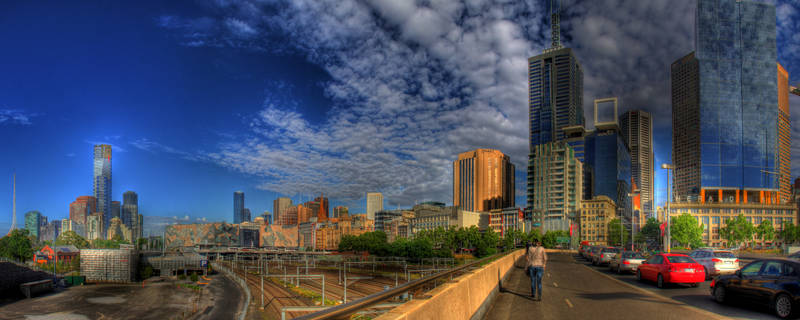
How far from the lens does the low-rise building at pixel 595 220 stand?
7269 inches

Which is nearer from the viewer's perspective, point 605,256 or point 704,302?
point 704,302

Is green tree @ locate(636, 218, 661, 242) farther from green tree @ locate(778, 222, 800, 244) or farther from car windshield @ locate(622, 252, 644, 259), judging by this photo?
car windshield @ locate(622, 252, 644, 259)

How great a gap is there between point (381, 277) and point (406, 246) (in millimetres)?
26888

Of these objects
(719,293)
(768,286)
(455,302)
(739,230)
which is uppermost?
(455,302)

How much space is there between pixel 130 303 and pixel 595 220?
553 feet

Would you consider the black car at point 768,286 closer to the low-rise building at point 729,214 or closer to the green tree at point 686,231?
the green tree at point 686,231

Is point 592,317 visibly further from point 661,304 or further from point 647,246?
point 647,246

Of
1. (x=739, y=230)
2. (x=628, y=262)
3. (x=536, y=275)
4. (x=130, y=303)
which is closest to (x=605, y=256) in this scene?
(x=628, y=262)

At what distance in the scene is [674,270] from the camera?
21281 millimetres

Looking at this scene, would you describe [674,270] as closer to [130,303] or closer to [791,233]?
[130,303]

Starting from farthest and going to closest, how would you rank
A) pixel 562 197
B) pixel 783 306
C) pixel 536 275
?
pixel 562 197 → pixel 536 275 → pixel 783 306

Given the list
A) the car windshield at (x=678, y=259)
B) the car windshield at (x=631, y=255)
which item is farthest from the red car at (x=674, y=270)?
the car windshield at (x=631, y=255)

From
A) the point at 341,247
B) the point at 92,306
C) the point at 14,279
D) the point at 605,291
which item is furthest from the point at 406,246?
the point at 605,291

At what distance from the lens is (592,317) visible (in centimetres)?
1358
